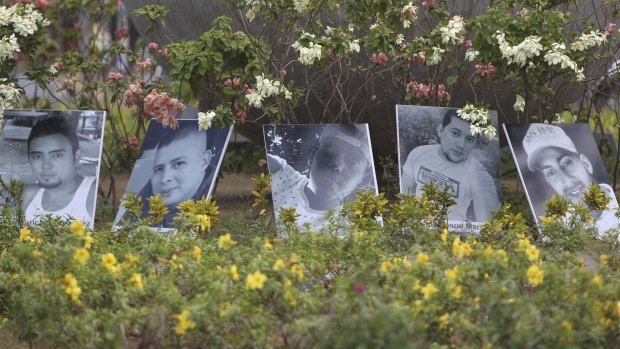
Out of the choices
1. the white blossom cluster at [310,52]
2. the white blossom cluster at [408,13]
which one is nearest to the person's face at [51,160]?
the white blossom cluster at [310,52]

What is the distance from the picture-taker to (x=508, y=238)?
4.31 m

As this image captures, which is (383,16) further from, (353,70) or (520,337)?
(520,337)

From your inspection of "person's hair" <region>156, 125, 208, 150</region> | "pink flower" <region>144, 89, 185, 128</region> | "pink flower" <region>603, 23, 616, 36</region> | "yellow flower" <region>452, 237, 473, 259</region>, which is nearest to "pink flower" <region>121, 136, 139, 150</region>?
"person's hair" <region>156, 125, 208, 150</region>

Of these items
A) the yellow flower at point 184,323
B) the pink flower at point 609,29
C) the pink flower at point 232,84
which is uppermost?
the pink flower at point 609,29

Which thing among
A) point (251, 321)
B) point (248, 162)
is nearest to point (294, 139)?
point (251, 321)

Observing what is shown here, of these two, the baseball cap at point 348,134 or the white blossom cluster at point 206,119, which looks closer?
the white blossom cluster at point 206,119

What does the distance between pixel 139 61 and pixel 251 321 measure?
13.0 ft

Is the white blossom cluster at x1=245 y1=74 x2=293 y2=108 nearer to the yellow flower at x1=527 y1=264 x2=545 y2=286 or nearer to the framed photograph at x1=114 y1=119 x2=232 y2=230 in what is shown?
the framed photograph at x1=114 y1=119 x2=232 y2=230

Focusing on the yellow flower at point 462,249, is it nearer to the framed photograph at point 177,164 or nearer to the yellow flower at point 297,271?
the yellow flower at point 297,271

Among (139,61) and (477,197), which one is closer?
(477,197)

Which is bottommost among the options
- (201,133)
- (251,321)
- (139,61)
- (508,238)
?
(251,321)

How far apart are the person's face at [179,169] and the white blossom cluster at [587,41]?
226 cm

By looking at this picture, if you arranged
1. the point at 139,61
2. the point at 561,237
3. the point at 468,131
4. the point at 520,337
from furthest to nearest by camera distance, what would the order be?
the point at 139,61
the point at 468,131
the point at 561,237
the point at 520,337

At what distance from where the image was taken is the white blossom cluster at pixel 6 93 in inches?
252
